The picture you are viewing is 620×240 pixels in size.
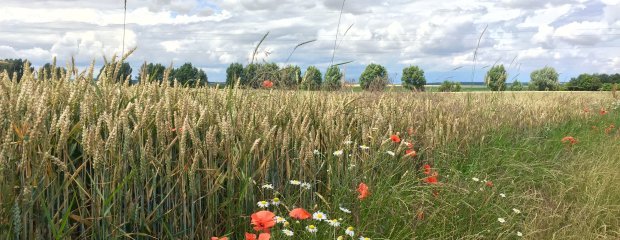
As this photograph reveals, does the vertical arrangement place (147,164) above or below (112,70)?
below

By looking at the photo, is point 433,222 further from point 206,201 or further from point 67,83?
point 67,83

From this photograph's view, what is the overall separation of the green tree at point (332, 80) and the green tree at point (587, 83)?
177ft

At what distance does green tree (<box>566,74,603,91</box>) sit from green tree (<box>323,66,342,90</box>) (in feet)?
177

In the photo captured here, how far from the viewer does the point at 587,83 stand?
56.7m

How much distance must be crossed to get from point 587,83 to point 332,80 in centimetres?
5810

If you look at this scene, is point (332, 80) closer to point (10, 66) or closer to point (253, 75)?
point (253, 75)

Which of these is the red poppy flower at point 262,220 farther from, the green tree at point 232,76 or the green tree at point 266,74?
the green tree at point 266,74

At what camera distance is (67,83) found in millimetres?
2908

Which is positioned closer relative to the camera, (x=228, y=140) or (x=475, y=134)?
(x=228, y=140)

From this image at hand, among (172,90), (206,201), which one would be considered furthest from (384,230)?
(172,90)

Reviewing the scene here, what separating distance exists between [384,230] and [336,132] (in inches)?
26.6

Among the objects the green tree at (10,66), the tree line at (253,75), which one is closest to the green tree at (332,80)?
the tree line at (253,75)

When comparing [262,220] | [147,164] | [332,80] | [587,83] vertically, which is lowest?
[262,220]

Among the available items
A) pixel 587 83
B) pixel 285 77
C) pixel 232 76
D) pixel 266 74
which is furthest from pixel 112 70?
pixel 587 83
